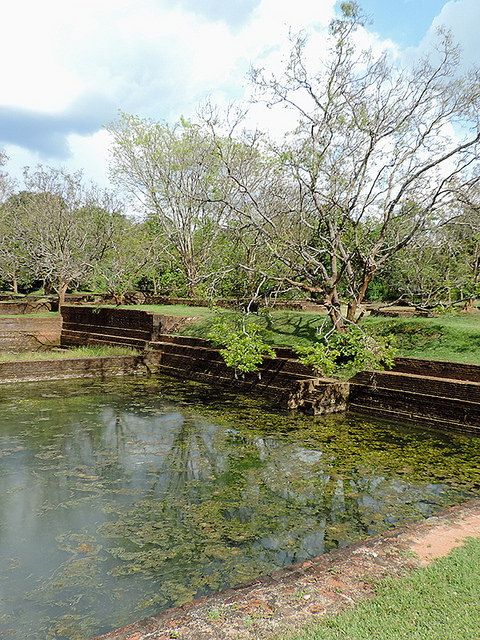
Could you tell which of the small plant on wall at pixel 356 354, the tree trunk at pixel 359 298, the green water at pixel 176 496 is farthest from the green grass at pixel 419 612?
the tree trunk at pixel 359 298

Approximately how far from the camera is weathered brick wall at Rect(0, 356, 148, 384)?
1260 cm

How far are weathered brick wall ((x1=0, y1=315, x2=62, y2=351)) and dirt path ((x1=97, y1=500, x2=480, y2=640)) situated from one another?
16.0 m

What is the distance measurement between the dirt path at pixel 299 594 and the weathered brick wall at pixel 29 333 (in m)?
16.0

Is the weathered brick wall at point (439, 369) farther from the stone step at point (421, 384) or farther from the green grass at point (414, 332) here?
the green grass at point (414, 332)

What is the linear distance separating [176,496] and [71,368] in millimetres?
7939

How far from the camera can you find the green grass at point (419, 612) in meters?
2.89

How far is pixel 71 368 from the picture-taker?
1330cm

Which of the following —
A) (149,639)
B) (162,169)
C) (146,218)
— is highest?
(162,169)

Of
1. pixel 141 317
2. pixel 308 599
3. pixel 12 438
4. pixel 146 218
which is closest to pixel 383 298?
pixel 146 218

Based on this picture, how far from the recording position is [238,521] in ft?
17.9

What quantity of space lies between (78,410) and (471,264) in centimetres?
1507

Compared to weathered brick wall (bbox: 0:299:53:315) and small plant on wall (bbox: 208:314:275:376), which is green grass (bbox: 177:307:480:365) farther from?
weathered brick wall (bbox: 0:299:53:315)

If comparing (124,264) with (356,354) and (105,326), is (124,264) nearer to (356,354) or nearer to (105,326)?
(105,326)

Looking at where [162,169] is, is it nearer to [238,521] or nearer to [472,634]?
[238,521]
